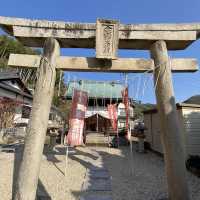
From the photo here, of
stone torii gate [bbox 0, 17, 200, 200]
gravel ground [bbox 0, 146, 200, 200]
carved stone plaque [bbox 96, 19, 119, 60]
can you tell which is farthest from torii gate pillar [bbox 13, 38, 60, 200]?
gravel ground [bbox 0, 146, 200, 200]

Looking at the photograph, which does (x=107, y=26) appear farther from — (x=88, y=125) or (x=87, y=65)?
(x=88, y=125)

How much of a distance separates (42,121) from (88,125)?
47.9 feet

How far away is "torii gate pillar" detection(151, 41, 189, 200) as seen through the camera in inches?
155

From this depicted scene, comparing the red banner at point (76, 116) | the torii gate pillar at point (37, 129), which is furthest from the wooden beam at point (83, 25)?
the red banner at point (76, 116)

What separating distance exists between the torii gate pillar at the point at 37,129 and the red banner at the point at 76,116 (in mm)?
2279

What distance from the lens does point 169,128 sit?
4047 millimetres

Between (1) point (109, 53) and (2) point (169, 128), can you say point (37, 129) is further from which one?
(2) point (169, 128)

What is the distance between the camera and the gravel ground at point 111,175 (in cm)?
535

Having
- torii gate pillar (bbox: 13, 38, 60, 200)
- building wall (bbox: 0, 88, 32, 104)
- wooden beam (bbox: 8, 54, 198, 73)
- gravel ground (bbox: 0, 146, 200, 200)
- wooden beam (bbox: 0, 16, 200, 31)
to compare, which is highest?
building wall (bbox: 0, 88, 32, 104)

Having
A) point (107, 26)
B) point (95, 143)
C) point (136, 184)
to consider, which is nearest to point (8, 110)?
point (95, 143)

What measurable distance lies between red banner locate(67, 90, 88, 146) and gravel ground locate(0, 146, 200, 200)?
48.3 inches

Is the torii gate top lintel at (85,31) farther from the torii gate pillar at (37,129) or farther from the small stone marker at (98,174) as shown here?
the small stone marker at (98,174)

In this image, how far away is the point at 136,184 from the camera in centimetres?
624

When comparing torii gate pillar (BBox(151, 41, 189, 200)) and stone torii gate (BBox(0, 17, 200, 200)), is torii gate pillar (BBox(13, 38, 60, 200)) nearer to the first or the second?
stone torii gate (BBox(0, 17, 200, 200))
